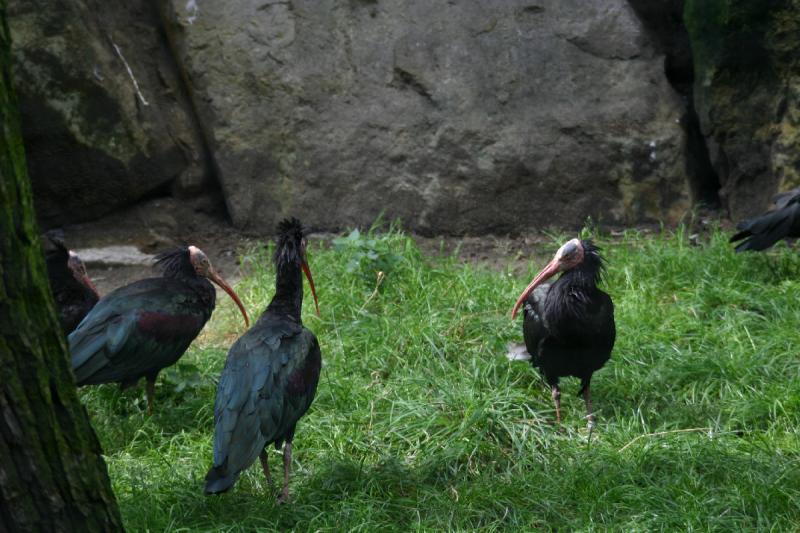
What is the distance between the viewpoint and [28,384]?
7.31ft

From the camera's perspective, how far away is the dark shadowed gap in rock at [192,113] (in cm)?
727

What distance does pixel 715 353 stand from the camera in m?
4.92

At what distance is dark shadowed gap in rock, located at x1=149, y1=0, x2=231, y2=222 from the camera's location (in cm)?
727

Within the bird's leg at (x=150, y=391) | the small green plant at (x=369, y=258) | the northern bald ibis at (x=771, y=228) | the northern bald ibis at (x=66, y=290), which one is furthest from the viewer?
the small green plant at (x=369, y=258)

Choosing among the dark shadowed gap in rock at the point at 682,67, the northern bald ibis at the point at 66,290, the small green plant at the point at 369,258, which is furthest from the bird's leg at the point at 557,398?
the dark shadowed gap in rock at the point at 682,67

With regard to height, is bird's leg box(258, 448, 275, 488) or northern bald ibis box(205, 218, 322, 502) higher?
Result: northern bald ibis box(205, 218, 322, 502)

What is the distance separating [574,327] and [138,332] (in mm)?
1979

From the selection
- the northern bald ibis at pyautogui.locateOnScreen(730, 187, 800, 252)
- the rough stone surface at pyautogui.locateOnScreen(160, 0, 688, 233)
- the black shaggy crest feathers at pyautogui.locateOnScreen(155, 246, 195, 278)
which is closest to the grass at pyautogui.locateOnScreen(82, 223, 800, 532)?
the northern bald ibis at pyautogui.locateOnScreen(730, 187, 800, 252)

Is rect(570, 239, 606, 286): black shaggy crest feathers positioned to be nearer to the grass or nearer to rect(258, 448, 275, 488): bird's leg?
the grass

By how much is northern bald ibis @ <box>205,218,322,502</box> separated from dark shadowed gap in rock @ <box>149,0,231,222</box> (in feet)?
10.8

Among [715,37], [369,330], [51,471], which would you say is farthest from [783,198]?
[51,471]

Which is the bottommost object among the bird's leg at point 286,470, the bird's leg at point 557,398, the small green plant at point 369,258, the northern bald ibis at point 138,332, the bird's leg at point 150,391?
the bird's leg at point 557,398

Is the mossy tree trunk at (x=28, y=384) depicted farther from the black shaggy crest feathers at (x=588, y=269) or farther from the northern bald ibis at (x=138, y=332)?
the black shaggy crest feathers at (x=588, y=269)

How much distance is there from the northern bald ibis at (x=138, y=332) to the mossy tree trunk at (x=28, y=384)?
231 cm
